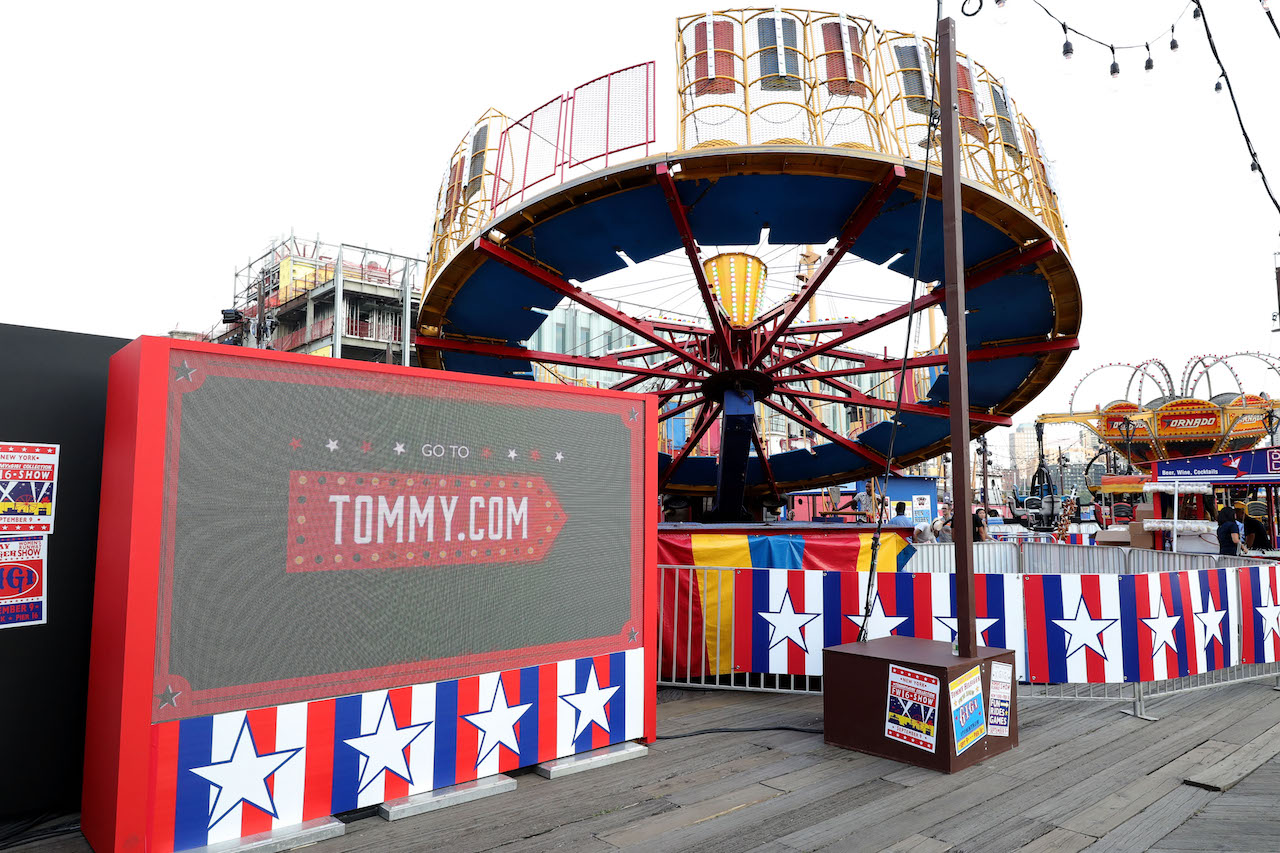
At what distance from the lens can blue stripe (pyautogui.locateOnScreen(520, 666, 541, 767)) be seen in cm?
564

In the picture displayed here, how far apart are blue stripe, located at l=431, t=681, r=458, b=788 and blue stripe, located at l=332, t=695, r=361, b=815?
1.77ft

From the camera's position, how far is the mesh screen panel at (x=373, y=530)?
4500 mm

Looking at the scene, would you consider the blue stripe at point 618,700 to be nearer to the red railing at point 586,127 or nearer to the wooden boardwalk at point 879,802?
the wooden boardwalk at point 879,802

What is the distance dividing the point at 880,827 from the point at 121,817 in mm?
4367

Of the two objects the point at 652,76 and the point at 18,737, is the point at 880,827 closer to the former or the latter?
the point at 18,737

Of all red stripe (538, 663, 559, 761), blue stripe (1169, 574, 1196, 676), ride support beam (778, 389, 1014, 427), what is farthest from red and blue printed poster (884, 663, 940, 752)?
ride support beam (778, 389, 1014, 427)

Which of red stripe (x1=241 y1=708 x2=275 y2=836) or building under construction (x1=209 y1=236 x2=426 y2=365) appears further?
building under construction (x1=209 y1=236 x2=426 y2=365)

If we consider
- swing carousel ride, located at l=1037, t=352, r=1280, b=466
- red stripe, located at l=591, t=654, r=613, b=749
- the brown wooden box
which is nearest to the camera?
the brown wooden box

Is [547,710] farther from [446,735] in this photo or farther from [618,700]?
[446,735]

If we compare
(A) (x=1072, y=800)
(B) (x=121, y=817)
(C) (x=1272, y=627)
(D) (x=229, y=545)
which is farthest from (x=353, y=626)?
(C) (x=1272, y=627)

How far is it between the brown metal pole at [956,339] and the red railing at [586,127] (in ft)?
15.6

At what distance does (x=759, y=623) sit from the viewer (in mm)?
8266

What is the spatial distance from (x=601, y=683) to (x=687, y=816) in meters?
1.44

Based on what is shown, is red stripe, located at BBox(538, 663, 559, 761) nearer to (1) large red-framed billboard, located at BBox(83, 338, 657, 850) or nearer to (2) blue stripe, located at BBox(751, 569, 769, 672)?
(1) large red-framed billboard, located at BBox(83, 338, 657, 850)
